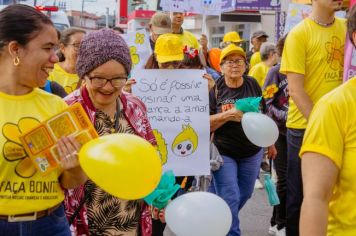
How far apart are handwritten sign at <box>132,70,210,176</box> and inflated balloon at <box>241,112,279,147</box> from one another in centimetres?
33

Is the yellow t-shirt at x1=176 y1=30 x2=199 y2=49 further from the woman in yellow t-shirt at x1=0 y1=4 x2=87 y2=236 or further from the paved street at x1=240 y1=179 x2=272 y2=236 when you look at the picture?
the woman in yellow t-shirt at x1=0 y1=4 x2=87 y2=236

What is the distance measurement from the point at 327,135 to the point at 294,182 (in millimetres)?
1863

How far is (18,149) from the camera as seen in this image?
2.03 meters

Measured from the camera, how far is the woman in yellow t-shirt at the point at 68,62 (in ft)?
15.9

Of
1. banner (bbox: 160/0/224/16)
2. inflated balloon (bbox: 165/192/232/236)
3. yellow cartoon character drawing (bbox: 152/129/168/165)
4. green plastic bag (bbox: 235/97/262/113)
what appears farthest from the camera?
banner (bbox: 160/0/224/16)

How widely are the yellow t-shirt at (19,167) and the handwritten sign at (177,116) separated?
1927 millimetres

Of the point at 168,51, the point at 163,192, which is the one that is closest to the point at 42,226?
the point at 163,192

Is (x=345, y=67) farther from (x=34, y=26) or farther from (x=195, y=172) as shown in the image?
(x=34, y=26)

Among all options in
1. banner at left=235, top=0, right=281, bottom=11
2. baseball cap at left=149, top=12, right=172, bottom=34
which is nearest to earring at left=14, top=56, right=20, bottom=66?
baseball cap at left=149, top=12, right=172, bottom=34

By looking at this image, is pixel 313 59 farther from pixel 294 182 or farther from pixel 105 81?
pixel 105 81

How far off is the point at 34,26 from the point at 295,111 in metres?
2.19

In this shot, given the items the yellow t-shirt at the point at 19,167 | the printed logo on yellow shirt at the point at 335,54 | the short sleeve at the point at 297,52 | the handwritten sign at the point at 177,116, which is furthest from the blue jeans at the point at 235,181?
the yellow t-shirt at the point at 19,167

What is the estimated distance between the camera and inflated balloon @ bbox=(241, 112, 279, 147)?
3.87 meters

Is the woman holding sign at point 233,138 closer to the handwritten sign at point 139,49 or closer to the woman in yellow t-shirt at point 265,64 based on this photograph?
the handwritten sign at point 139,49
